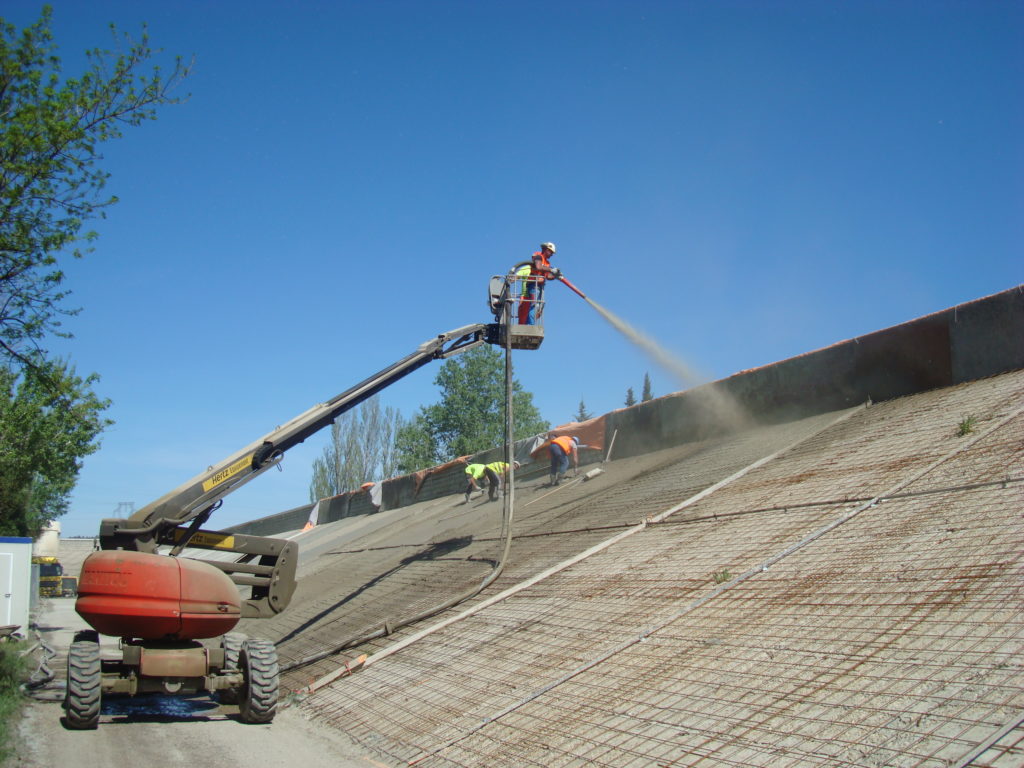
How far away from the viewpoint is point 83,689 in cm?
796

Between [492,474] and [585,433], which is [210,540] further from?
[585,433]

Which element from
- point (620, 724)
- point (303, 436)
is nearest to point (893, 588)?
point (620, 724)

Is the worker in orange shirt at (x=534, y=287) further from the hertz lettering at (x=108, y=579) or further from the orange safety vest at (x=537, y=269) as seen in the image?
the hertz lettering at (x=108, y=579)

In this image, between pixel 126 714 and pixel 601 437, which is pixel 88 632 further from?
pixel 601 437

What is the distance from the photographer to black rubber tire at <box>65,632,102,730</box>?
26.1 feet

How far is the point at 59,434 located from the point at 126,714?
15.1 meters

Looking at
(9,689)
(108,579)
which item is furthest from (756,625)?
(9,689)

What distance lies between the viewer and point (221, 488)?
10.1m

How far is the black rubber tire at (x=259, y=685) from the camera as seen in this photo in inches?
328

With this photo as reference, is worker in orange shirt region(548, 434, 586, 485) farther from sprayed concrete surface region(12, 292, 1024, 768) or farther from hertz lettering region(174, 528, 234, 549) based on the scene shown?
hertz lettering region(174, 528, 234, 549)

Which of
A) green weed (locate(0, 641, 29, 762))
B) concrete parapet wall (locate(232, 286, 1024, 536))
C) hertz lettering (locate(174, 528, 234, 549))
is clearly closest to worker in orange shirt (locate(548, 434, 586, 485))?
concrete parapet wall (locate(232, 286, 1024, 536))

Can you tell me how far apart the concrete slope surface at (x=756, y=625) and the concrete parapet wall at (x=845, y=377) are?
0.44 meters

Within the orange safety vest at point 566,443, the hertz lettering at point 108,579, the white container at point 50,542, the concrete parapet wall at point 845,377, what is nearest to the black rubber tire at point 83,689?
the hertz lettering at point 108,579

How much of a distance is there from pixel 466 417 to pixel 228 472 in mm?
52044
